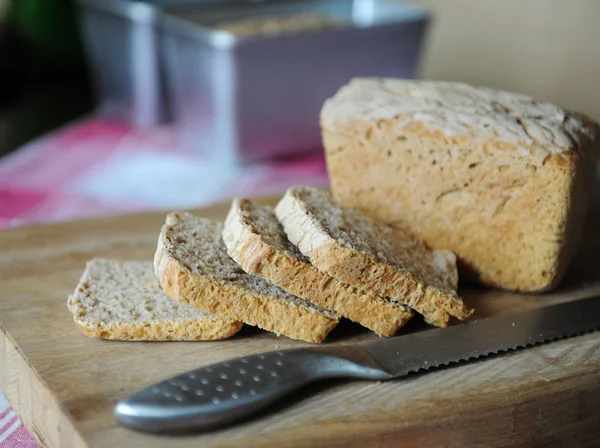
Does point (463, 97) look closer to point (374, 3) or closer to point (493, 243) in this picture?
point (493, 243)

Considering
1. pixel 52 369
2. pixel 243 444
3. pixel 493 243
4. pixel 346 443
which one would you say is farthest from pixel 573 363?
pixel 52 369

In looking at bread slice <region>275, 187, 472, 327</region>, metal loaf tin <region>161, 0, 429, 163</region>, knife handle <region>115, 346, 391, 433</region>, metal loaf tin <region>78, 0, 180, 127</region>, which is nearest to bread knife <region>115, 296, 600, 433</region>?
knife handle <region>115, 346, 391, 433</region>

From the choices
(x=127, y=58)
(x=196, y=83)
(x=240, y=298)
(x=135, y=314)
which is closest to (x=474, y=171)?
(x=240, y=298)

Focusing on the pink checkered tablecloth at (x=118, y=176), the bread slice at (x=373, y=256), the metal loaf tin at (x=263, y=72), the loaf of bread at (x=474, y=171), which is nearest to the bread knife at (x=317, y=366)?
the bread slice at (x=373, y=256)

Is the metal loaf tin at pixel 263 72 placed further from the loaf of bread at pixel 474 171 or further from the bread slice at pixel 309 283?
the bread slice at pixel 309 283

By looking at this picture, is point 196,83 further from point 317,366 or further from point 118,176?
point 317,366

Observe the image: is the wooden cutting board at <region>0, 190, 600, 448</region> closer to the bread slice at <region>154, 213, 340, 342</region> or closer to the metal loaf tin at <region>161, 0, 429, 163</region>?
the bread slice at <region>154, 213, 340, 342</region>
